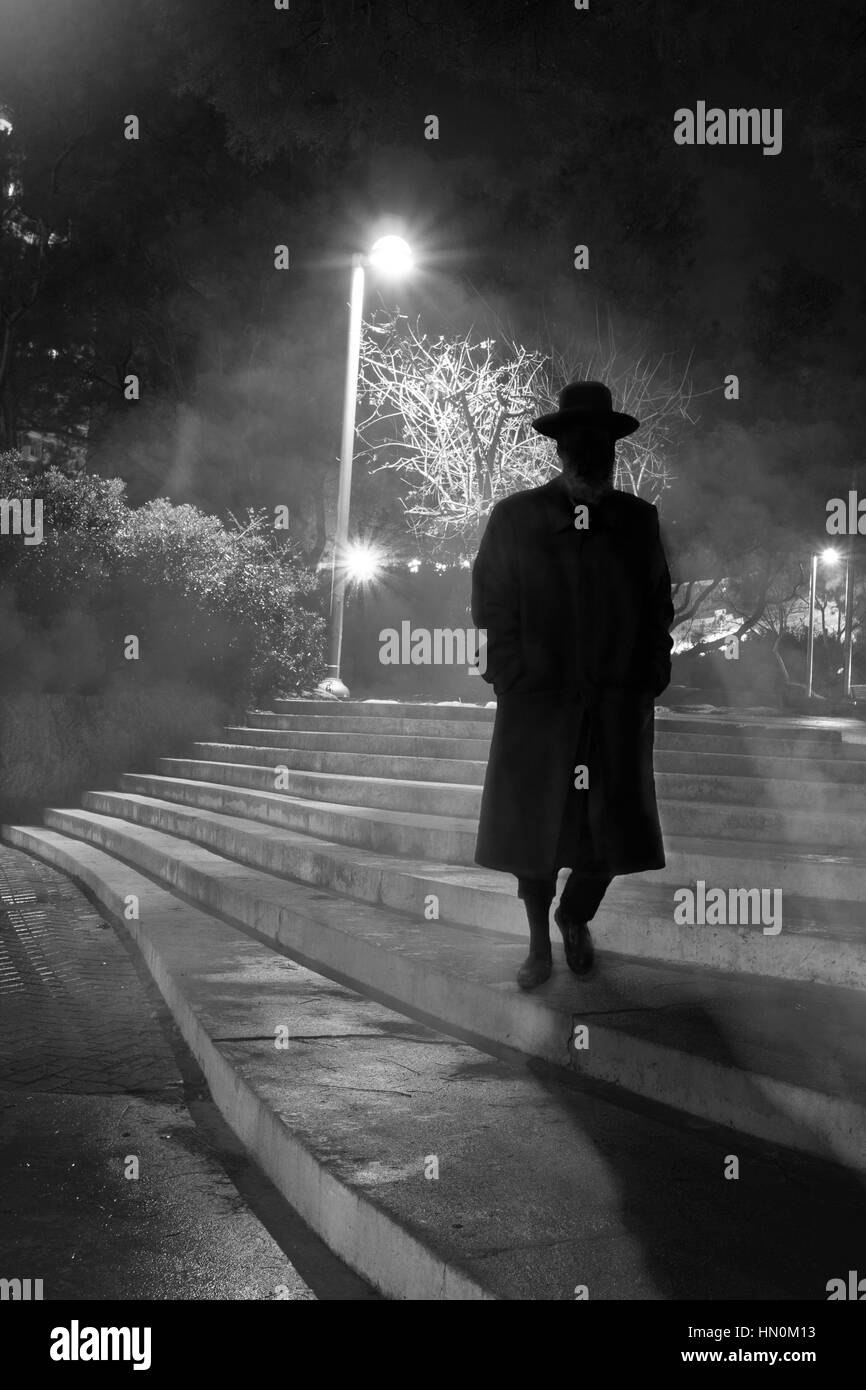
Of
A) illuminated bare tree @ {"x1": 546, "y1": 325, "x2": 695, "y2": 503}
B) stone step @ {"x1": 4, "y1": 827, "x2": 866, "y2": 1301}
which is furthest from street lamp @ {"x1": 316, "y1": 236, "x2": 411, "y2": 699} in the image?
stone step @ {"x1": 4, "y1": 827, "x2": 866, "y2": 1301}

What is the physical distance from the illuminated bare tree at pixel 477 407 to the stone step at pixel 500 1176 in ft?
41.8

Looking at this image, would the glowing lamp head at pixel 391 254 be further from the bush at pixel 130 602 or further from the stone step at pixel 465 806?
the stone step at pixel 465 806

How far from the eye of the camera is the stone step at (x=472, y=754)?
743 cm

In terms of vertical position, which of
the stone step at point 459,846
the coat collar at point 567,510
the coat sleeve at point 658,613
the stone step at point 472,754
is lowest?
the stone step at point 459,846

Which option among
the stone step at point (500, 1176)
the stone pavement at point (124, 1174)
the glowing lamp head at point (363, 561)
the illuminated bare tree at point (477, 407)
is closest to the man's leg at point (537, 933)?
the stone step at point (500, 1176)

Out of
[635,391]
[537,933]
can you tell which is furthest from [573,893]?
[635,391]

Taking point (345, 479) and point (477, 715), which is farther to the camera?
point (345, 479)

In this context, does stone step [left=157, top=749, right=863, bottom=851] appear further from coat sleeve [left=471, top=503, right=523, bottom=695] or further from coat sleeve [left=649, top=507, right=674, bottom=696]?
coat sleeve [left=471, top=503, right=523, bottom=695]

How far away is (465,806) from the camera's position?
7.94 metres

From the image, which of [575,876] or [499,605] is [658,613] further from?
[575,876]

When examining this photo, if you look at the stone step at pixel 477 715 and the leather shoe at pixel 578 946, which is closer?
the leather shoe at pixel 578 946

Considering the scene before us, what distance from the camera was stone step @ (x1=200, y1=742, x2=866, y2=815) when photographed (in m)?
6.99

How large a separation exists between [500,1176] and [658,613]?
1884 millimetres
